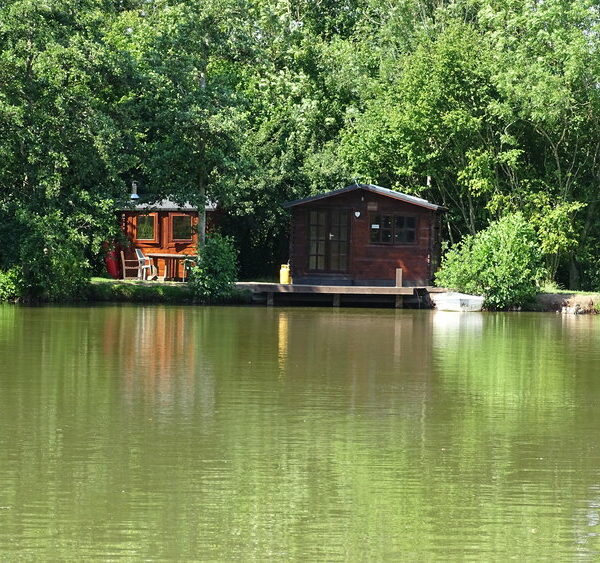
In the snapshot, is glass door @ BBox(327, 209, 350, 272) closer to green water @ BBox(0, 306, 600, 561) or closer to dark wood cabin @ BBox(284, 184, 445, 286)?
dark wood cabin @ BBox(284, 184, 445, 286)

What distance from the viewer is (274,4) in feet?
171

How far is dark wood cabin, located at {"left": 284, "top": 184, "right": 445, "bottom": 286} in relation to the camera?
3731 cm

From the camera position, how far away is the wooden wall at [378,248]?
122ft

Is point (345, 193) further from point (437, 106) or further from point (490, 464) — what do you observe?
point (490, 464)

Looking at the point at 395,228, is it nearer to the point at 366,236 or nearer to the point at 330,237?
the point at 366,236

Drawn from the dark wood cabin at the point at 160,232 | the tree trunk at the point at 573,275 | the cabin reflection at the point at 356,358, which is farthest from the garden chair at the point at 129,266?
the tree trunk at the point at 573,275

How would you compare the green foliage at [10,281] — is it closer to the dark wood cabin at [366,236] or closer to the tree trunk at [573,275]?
the dark wood cabin at [366,236]

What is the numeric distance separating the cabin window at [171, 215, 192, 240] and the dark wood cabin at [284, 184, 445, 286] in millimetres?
4486

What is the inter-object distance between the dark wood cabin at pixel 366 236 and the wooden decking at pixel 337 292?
911 mm

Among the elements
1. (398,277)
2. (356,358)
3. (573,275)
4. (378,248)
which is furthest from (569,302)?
(356,358)

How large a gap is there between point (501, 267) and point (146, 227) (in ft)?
41.4

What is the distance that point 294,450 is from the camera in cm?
1262

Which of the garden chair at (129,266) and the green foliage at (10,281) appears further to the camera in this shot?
the garden chair at (129,266)

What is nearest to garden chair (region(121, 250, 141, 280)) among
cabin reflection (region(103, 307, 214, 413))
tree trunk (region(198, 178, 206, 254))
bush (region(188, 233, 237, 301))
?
tree trunk (region(198, 178, 206, 254))
